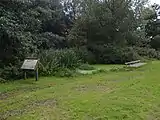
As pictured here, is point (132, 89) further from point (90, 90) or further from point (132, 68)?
point (132, 68)

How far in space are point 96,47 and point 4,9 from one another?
36.5 ft

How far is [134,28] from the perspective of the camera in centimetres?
2638

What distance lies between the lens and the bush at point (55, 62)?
1555 cm

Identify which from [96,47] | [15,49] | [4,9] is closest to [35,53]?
[15,49]

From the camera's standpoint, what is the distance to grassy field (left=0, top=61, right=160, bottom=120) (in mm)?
7270

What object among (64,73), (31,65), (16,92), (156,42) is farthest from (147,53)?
(16,92)

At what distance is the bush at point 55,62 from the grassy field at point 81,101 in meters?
3.02

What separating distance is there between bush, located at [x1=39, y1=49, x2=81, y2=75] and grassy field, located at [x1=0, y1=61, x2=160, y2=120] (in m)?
3.02

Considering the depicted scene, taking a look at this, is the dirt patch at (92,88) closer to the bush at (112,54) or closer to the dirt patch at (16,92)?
the dirt patch at (16,92)

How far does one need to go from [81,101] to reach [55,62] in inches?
311

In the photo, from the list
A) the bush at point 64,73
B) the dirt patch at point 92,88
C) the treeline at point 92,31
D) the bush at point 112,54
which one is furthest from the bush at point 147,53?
the dirt patch at point 92,88

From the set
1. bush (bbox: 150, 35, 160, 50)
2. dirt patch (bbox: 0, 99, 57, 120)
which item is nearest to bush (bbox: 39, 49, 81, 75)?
dirt patch (bbox: 0, 99, 57, 120)

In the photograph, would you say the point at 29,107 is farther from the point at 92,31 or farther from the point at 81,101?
the point at 92,31

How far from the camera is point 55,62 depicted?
16406 mm
